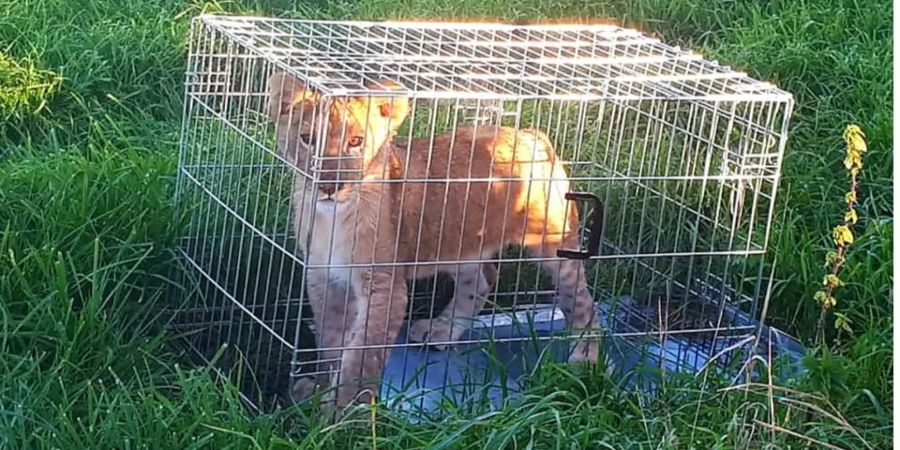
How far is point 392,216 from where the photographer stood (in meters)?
3.87

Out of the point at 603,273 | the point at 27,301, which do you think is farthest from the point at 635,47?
the point at 27,301

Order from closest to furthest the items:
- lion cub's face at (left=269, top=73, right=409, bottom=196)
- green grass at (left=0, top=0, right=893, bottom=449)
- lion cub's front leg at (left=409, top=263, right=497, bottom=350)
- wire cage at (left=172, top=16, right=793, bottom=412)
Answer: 1. green grass at (left=0, top=0, right=893, bottom=449)
2. lion cub's face at (left=269, top=73, right=409, bottom=196)
3. wire cage at (left=172, top=16, right=793, bottom=412)
4. lion cub's front leg at (left=409, top=263, right=497, bottom=350)

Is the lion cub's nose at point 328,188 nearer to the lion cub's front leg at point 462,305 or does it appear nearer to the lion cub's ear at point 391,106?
the lion cub's ear at point 391,106

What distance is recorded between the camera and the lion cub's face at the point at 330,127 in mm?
3465

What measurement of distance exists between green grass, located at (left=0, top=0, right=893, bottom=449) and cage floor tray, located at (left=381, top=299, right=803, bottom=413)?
0.13 meters

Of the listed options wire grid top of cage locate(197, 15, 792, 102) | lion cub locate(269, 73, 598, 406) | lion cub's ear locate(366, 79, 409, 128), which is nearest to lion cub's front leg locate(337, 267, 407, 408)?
lion cub locate(269, 73, 598, 406)

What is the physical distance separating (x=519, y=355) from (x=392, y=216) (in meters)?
0.52

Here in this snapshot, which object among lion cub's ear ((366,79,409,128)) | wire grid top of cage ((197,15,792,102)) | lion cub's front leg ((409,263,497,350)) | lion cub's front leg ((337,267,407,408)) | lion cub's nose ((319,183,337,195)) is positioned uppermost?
wire grid top of cage ((197,15,792,102))

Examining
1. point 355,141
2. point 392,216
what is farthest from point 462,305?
point 355,141

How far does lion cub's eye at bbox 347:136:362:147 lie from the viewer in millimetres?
3578

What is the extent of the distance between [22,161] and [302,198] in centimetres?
178

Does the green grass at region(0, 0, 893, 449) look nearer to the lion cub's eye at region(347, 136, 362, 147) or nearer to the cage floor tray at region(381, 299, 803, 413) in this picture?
the cage floor tray at region(381, 299, 803, 413)

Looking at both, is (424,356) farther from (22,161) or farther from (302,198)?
(22,161)

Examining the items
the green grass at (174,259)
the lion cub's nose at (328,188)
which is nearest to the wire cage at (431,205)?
the lion cub's nose at (328,188)
